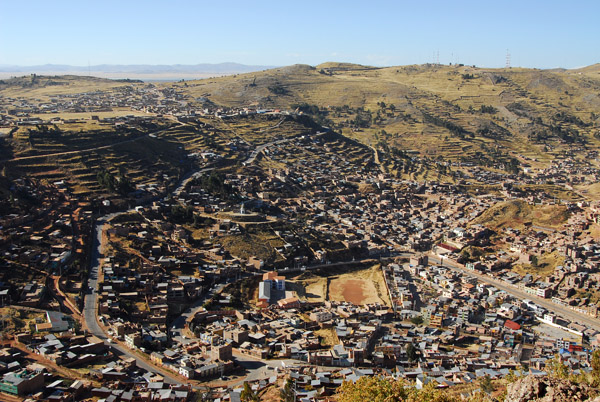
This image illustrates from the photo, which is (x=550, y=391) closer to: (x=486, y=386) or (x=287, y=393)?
(x=486, y=386)

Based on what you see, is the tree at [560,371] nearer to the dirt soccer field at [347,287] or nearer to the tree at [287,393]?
Answer: the tree at [287,393]

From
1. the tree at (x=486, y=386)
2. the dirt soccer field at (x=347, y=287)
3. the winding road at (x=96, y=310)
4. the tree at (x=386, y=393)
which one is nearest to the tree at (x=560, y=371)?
the tree at (x=486, y=386)

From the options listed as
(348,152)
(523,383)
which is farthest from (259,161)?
(523,383)

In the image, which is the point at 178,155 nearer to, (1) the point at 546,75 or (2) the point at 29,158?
(2) the point at 29,158

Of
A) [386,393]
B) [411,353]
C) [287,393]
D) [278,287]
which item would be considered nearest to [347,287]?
[278,287]

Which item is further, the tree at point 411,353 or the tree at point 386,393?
the tree at point 411,353

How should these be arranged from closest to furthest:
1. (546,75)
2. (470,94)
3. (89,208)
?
(89,208) < (470,94) < (546,75)
